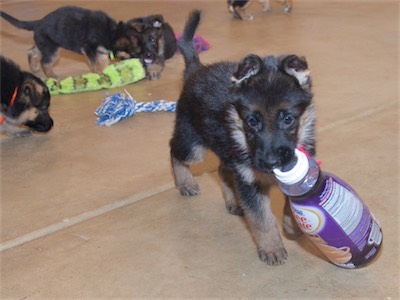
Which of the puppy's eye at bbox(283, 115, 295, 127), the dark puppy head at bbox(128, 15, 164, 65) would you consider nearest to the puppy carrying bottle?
the puppy's eye at bbox(283, 115, 295, 127)

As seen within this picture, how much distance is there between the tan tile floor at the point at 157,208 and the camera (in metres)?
2.85

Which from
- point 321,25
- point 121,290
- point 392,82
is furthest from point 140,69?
point 121,290

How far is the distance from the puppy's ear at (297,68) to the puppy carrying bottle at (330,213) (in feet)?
1.33

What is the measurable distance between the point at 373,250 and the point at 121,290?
3.77 feet

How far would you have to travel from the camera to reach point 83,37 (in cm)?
660

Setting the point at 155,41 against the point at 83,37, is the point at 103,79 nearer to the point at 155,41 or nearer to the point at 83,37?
the point at 83,37

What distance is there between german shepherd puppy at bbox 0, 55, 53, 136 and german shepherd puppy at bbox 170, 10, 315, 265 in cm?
179

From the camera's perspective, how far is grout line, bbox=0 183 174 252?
332 cm

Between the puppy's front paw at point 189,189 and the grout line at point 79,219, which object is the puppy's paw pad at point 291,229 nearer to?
the puppy's front paw at point 189,189

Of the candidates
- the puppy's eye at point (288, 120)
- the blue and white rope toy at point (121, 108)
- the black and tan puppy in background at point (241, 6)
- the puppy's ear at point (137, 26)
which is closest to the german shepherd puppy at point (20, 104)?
the blue and white rope toy at point (121, 108)

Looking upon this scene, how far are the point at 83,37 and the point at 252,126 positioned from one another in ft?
14.0

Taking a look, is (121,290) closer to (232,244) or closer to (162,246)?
(162,246)

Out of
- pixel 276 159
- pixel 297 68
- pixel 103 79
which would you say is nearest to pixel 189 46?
A: pixel 297 68

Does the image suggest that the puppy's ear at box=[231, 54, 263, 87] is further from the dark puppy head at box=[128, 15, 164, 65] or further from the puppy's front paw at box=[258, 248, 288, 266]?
the dark puppy head at box=[128, 15, 164, 65]
